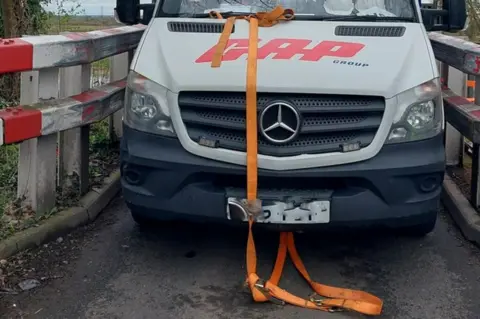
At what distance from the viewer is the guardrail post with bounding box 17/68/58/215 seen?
5094 mm

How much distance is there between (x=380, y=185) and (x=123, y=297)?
1.69 metres

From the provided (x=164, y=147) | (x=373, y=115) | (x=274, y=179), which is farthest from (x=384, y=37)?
(x=164, y=147)

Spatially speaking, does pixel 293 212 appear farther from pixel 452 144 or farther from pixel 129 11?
pixel 452 144

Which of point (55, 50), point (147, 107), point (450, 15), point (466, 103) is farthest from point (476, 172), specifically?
point (55, 50)

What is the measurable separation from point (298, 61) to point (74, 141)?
2.21 m

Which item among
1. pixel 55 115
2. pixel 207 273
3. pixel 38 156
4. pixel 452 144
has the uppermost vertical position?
pixel 55 115

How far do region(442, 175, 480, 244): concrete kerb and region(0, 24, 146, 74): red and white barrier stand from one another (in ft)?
10.5

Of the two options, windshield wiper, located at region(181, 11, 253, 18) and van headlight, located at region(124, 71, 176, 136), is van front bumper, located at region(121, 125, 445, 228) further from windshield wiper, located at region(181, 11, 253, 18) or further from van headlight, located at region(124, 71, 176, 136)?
windshield wiper, located at region(181, 11, 253, 18)

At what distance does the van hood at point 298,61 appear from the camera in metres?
Result: 4.37

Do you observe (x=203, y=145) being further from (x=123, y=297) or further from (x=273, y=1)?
(x=273, y=1)

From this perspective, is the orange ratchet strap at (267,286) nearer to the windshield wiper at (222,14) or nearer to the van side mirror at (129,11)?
the windshield wiper at (222,14)

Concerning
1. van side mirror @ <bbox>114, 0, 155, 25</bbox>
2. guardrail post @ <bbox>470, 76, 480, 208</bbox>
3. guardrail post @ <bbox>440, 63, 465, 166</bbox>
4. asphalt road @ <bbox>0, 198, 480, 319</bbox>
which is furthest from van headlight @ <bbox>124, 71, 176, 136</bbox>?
guardrail post @ <bbox>440, 63, 465, 166</bbox>

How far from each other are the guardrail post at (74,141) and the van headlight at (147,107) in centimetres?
108

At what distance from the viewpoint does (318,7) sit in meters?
5.43
